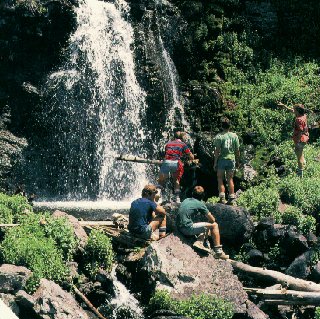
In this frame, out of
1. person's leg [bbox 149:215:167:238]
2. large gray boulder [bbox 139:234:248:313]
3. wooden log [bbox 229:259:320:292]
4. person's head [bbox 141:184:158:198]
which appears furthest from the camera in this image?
person's leg [bbox 149:215:167:238]

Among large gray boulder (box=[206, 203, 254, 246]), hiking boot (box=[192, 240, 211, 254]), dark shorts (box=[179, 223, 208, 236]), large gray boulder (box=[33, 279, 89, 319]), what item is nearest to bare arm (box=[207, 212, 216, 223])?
dark shorts (box=[179, 223, 208, 236])

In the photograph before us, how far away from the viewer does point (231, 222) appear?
20688 millimetres

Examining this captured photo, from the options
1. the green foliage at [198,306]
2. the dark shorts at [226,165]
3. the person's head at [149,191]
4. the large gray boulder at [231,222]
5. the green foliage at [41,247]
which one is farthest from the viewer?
the dark shorts at [226,165]

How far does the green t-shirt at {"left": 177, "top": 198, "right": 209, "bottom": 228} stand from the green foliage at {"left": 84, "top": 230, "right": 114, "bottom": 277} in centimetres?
182

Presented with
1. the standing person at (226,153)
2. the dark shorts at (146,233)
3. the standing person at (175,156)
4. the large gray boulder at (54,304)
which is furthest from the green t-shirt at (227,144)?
the large gray boulder at (54,304)

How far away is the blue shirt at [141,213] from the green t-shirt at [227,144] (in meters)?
3.15

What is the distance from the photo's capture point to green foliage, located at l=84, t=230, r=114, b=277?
19.0 meters

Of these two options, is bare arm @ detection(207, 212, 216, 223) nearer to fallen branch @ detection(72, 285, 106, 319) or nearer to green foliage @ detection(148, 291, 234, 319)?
green foliage @ detection(148, 291, 234, 319)

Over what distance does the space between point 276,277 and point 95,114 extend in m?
Result: 12.4

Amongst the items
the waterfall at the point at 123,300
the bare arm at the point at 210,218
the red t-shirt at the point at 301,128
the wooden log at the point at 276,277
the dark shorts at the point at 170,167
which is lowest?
the waterfall at the point at 123,300

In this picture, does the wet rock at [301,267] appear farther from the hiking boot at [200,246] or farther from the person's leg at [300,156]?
the person's leg at [300,156]

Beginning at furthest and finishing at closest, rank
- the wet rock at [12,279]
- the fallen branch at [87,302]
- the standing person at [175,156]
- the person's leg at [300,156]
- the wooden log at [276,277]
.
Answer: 1. the person's leg at [300,156]
2. the standing person at [175,156]
3. the wooden log at [276,277]
4. the fallen branch at [87,302]
5. the wet rock at [12,279]

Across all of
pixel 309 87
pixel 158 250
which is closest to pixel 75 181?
pixel 309 87

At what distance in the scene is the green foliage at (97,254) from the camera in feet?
62.2
